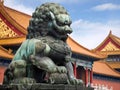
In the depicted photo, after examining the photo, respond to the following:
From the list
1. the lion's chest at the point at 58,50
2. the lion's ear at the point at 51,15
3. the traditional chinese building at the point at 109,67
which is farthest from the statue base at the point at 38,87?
the traditional chinese building at the point at 109,67

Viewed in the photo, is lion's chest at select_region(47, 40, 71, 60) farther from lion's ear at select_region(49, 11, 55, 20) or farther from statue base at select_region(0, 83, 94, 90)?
statue base at select_region(0, 83, 94, 90)

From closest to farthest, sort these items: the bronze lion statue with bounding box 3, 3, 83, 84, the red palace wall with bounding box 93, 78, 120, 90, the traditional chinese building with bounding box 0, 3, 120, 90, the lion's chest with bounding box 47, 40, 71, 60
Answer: the bronze lion statue with bounding box 3, 3, 83, 84 < the lion's chest with bounding box 47, 40, 71, 60 < the traditional chinese building with bounding box 0, 3, 120, 90 < the red palace wall with bounding box 93, 78, 120, 90

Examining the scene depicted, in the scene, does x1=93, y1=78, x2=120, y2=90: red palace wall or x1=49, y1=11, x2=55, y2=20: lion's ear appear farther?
x1=93, y1=78, x2=120, y2=90: red palace wall

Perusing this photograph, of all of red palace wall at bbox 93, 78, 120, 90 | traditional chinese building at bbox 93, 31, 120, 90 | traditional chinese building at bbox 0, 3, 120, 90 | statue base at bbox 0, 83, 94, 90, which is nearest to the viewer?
statue base at bbox 0, 83, 94, 90

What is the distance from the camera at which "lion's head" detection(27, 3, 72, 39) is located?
17.1 ft

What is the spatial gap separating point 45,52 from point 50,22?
0.45 metres

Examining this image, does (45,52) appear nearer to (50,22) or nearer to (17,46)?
(50,22)

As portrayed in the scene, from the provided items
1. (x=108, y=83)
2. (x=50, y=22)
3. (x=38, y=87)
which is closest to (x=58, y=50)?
(x=50, y=22)

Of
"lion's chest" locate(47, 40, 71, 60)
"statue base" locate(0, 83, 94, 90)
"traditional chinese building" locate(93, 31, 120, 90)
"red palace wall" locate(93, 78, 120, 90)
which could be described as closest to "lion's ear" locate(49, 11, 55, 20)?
"lion's chest" locate(47, 40, 71, 60)

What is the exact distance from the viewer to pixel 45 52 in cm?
509

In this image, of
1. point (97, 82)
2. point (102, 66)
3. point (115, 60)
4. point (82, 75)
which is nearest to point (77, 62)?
point (82, 75)

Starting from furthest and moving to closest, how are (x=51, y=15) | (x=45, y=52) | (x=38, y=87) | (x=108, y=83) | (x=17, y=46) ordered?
(x=108, y=83) → (x=17, y=46) → (x=51, y=15) → (x=45, y=52) → (x=38, y=87)

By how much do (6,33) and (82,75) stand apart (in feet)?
25.3

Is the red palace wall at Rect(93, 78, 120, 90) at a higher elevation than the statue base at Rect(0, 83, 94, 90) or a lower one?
higher
